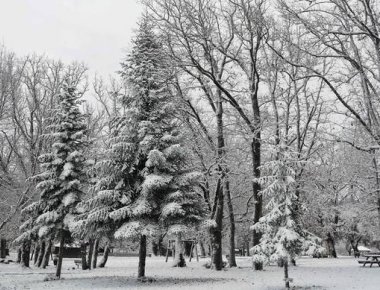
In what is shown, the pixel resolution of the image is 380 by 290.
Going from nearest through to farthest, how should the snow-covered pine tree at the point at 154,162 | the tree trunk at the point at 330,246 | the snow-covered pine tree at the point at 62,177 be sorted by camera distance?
the snow-covered pine tree at the point at 154,162 → the snow-covered pine tree at the point at 62,177 → the tree trunk at the point at 330,246

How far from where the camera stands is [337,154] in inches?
1436

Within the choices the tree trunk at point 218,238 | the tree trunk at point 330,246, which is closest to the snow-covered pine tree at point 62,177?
the tree trunk at point 218,238

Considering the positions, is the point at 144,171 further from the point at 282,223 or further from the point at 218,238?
the point at 218,238

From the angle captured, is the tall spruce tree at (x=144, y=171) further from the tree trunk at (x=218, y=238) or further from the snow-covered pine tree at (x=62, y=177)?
the tree trunk at (x=218, y=238)

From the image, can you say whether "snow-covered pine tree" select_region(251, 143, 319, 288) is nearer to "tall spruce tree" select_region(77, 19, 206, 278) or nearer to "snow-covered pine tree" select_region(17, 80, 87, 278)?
"tall spruce tree" select_region(77, 19, 206, 278)

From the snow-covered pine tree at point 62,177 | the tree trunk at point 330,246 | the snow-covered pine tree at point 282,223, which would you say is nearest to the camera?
the snow-covered pine tree at point 282,223

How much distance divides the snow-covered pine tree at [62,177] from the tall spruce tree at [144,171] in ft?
8.47

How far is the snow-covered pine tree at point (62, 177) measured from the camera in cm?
2036

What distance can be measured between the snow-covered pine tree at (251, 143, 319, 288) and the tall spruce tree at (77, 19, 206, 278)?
3.62m

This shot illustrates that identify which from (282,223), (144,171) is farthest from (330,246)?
(282,223)

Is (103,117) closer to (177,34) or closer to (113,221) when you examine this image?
(177,34)

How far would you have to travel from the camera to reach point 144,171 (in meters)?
18.1

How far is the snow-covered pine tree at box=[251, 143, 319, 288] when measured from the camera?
1380 cm

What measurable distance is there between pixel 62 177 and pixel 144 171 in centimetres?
495
